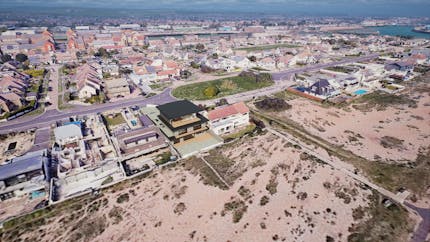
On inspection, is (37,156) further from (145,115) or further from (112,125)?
→ (145,115)

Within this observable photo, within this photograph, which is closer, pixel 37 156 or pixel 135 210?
pixel 135 210

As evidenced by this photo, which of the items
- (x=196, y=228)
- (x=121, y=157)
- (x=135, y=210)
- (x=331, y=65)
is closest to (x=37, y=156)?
(x=121, y=157)

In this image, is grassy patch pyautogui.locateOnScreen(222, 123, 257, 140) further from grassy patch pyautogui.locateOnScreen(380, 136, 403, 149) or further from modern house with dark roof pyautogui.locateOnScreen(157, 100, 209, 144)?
grassy patch pyautogui.locateOnScreen(380, 136, 403, 149)

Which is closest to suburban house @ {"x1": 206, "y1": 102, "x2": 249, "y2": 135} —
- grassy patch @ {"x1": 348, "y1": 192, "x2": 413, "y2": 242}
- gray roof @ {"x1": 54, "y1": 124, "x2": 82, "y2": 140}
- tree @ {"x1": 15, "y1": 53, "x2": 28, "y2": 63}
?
gray roof @ {"x1": 54, "y1": 124, "x2": 82, "y2": 140}

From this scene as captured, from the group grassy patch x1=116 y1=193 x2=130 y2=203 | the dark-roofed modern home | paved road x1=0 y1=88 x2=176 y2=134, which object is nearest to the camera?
grassy patch x1=116 y1=193 x2=130 y2=203

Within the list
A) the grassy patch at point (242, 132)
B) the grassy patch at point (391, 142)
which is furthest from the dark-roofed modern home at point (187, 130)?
the grassy patch at point (391, 142)

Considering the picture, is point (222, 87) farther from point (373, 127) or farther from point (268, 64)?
point (373, 127)

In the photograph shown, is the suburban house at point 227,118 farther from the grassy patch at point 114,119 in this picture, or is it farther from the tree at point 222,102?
the grassy patch at point 114,119
